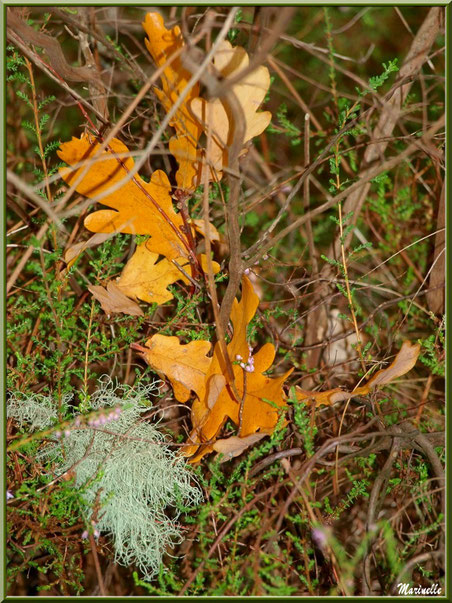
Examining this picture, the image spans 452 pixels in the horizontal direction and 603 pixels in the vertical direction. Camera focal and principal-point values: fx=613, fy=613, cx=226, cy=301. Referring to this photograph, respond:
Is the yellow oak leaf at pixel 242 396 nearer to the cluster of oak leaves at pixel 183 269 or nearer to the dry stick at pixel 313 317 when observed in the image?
the cluster of oak leaves at pixel 183 269

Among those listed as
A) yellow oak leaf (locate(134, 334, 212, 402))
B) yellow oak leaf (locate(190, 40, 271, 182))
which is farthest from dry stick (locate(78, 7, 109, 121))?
yellow oak leaf (locate(134, 334, 212, 402))

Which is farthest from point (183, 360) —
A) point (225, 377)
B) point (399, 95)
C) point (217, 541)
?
point (399, 95)

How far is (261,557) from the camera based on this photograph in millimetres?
571

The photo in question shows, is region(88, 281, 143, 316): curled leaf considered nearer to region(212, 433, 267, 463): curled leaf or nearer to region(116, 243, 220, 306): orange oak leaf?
region(116, 243, 220, 306): orange oak leaf

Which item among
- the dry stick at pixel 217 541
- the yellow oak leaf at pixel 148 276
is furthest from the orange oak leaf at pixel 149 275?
the dry stick at pixel 217 541

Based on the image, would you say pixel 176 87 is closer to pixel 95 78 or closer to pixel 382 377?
pixel 95 78

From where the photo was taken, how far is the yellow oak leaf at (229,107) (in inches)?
21.0

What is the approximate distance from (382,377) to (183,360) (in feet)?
0.65

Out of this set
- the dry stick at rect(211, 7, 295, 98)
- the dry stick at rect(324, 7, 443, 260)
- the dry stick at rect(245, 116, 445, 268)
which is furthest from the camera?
the dry stick at rect(324, 7, 443, 260)

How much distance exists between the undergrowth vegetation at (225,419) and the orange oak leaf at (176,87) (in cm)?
2

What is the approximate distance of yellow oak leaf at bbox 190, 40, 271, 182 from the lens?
535 mm

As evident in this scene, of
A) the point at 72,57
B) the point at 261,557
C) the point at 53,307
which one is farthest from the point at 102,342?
the point at 72,57

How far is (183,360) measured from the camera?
0.60m

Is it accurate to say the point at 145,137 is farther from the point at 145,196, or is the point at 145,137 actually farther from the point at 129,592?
the point at 129,592
